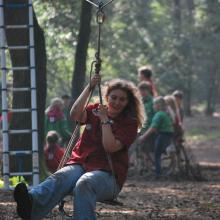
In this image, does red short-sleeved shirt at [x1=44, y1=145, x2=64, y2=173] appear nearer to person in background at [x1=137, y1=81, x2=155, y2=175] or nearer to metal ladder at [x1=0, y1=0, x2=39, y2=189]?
metal ladder at [x1=0, y1=0, x2=39, y2=189]

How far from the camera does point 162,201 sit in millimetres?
10156

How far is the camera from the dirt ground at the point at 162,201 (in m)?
8.55

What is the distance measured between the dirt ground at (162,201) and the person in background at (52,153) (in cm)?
126

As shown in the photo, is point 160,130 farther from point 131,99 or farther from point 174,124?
point 131,99

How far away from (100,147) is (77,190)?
1.80ft

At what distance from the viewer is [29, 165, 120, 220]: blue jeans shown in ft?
20.3

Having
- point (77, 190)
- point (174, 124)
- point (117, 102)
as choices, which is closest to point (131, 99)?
point (117, 102)

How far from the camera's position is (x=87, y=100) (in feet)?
22.5

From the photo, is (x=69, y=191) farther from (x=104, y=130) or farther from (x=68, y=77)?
(x=68, y=77)

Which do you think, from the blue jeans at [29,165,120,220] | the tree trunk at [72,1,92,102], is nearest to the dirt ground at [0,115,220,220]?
the blue jeans at [29,165,120,220]

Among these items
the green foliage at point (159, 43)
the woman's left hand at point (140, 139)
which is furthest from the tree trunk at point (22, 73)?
the green foliage at point (159, 43)

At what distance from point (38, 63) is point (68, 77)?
629 inches

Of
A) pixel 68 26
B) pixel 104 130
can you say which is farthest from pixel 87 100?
pixel 68 26

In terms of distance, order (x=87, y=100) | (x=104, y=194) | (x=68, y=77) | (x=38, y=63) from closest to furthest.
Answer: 1. (x=104, y=194)
2. (x=87, y=100)
3. (x=38, y=63)
4. (x=68, y=77)
